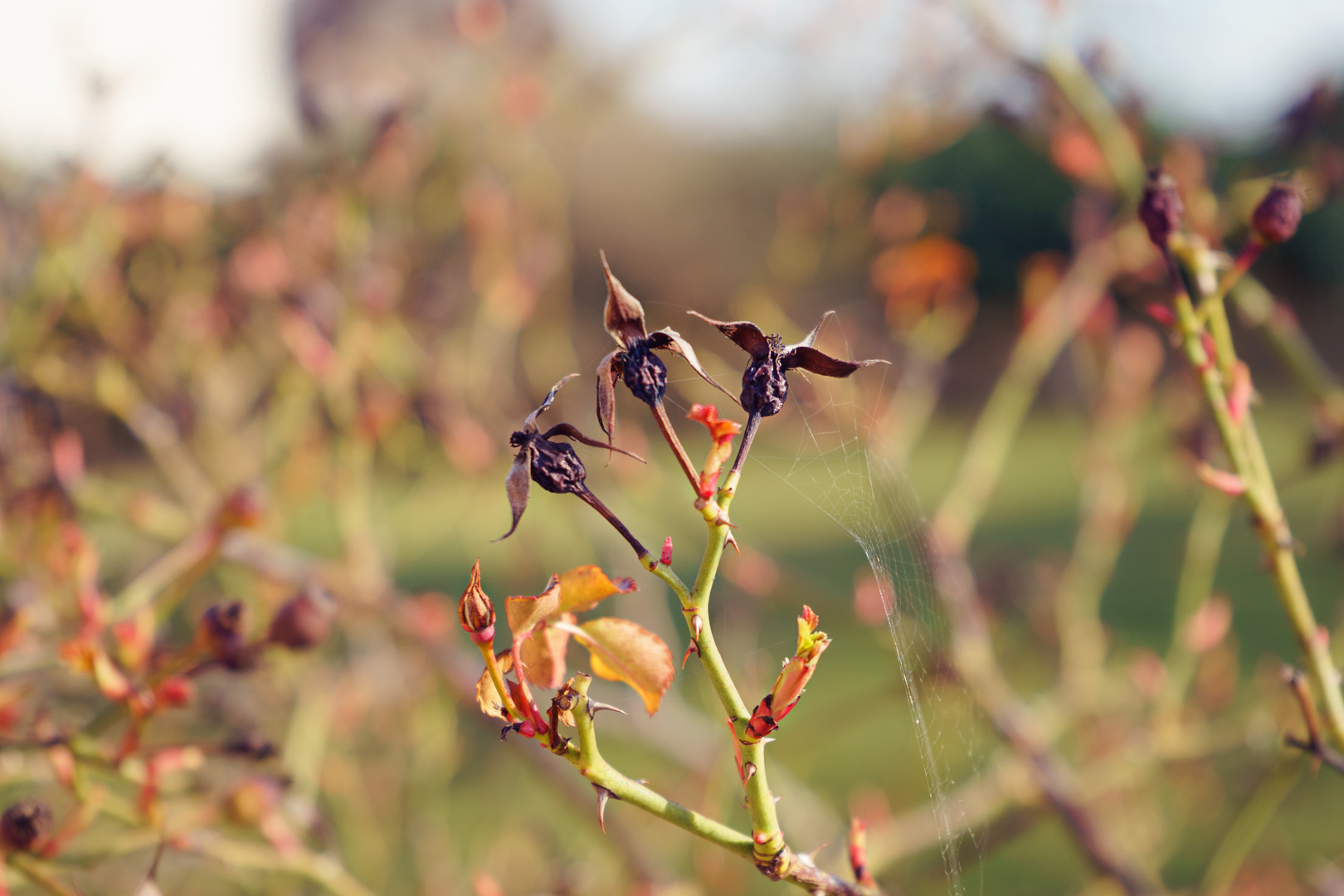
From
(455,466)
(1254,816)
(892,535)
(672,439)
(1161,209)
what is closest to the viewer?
(672,439)

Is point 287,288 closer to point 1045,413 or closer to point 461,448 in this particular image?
point 461,448

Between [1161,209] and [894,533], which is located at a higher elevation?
[1161,209]

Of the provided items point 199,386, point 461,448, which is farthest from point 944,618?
point 199,386

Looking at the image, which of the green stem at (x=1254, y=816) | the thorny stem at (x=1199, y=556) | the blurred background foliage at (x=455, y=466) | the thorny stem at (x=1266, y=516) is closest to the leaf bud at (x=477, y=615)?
the blurred background foliage at (x=455, y=466)

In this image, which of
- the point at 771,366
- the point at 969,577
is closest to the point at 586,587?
the point at 771,366

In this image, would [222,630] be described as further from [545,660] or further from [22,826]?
[545,660]

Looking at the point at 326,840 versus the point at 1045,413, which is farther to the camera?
the point at 1045,413
